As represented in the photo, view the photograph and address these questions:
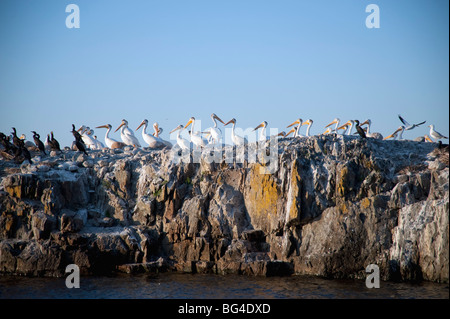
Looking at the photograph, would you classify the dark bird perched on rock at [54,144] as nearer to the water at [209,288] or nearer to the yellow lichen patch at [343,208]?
the water at [209,288]

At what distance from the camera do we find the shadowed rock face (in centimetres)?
2169

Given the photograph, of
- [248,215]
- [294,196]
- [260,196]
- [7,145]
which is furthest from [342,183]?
[7,145]

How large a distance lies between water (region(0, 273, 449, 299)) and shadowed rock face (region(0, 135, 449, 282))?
82cm

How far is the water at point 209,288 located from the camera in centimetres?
1956

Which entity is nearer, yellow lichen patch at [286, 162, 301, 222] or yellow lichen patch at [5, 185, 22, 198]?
yellow lichen patch at [286, 162, 301, 222]

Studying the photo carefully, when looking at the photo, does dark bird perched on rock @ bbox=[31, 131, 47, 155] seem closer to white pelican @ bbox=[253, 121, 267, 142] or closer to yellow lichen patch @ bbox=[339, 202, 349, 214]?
white pelican @ bbox=[253, 121, 267, 142]

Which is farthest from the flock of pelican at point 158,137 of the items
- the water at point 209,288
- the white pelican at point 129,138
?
the water at point 209,288

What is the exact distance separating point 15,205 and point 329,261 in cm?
1349

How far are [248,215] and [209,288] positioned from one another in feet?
15.3

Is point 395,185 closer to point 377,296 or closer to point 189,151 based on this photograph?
point 377,296

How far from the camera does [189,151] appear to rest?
26.7 meters

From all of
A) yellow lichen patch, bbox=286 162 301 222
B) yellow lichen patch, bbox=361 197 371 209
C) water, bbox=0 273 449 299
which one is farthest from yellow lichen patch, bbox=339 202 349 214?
water, bbox=0 273 449 299

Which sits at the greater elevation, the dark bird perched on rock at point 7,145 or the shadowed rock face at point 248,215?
the dark bird perched on rock at point 7,145

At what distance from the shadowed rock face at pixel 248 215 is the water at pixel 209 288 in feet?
2.69
